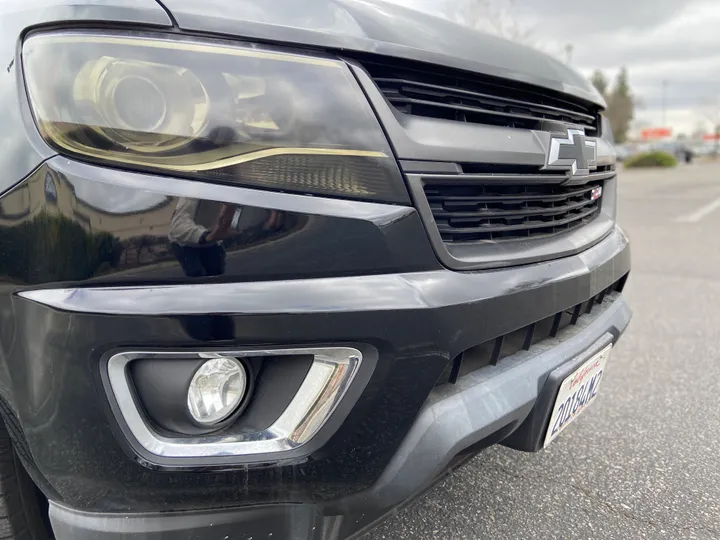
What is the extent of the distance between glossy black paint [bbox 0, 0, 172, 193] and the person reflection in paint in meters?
0.27

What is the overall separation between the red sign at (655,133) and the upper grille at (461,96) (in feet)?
262

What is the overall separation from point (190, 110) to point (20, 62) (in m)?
0.35

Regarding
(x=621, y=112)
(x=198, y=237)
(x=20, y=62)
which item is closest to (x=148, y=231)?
(x=198, y=237)

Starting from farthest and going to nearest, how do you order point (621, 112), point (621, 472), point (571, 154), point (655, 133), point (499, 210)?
point (655, 133), point (621, 112), point (621, 472), point (571, 154), point (499, 210)

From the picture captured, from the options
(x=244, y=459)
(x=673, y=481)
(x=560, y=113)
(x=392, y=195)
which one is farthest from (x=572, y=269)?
(x=673, y=481)

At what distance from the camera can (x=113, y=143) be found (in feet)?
3.50

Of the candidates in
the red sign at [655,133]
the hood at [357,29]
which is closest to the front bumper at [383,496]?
the hood at [357,29]

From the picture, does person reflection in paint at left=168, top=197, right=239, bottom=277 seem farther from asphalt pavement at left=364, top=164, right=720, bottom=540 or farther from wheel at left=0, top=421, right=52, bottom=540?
asphalt pavement at left=364, top=164, right=720, bottom=540

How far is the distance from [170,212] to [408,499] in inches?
29.7

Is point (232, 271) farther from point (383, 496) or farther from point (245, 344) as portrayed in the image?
point (383, 496)

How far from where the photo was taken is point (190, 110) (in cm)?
109

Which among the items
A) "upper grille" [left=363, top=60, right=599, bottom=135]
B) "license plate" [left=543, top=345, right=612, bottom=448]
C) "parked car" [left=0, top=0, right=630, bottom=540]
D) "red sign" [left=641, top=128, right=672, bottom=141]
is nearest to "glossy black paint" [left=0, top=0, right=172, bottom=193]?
"parked car" [left=0, top=0, right=630, bottom=540]

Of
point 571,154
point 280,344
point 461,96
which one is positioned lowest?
point 280,344

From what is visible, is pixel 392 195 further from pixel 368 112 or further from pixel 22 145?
pixel 22 145
